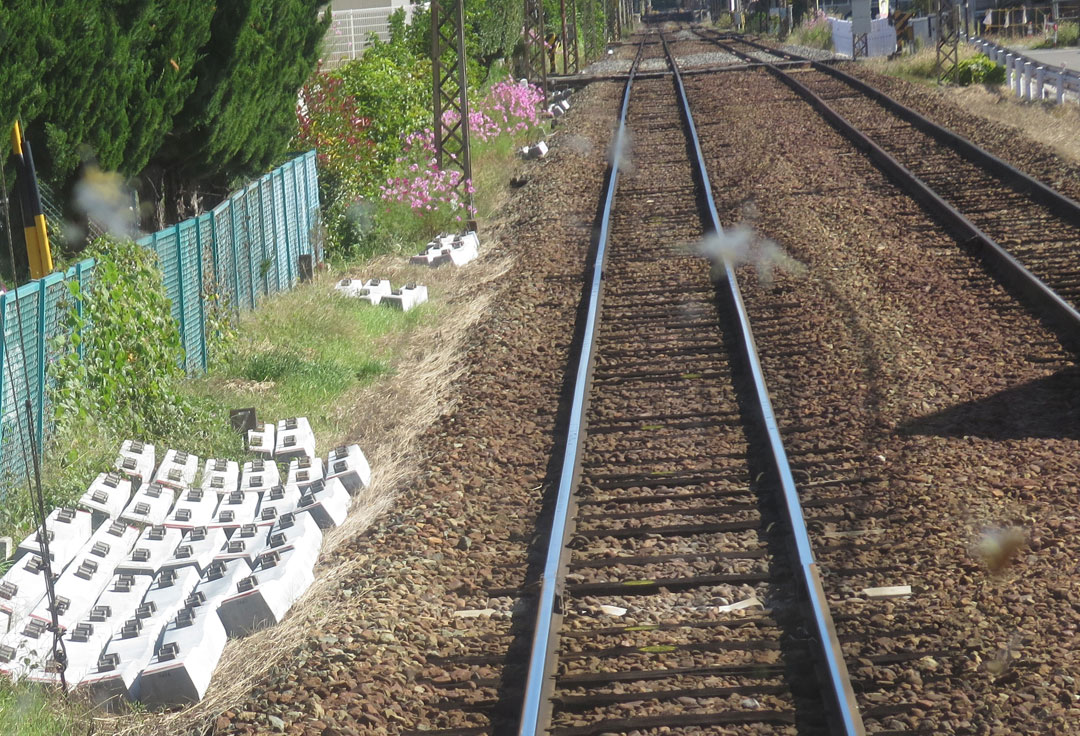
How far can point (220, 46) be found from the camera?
10859 mm

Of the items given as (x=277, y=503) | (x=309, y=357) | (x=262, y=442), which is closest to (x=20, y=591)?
(x=277, y=503)

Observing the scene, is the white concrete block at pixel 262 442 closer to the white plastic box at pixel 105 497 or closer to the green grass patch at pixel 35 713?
the white plastic box at pixel 105 497

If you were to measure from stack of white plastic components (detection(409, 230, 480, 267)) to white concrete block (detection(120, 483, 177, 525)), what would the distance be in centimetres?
719

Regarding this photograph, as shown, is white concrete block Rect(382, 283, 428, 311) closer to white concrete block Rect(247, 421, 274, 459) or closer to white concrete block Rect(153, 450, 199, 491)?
white concrete block Rect(247, 421, 274, 459)

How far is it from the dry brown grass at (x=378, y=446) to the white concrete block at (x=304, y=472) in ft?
1.10

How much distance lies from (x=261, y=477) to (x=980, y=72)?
25.2 meters

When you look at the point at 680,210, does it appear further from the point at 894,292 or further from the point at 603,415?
the point at 603,415

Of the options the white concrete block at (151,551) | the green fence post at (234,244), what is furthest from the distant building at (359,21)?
the white concrete block at (151,551)

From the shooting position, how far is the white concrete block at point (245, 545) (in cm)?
623

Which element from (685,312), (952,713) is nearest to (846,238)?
(685,312)

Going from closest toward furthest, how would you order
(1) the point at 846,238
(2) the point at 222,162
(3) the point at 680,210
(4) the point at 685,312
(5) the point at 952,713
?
(5) the point at 952,713
(4) the point at 685,312
(2) the point at 222,162
(1) the point at 846,238
(3) the point at 680,210

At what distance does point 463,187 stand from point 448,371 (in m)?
6.98

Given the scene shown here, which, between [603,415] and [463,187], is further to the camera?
[463,187]

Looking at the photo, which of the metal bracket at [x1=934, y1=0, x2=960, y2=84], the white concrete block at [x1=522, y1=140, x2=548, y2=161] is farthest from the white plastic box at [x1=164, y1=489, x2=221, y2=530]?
the metal bracket at [x1=934, y1=0, x2=960, y2=84]
